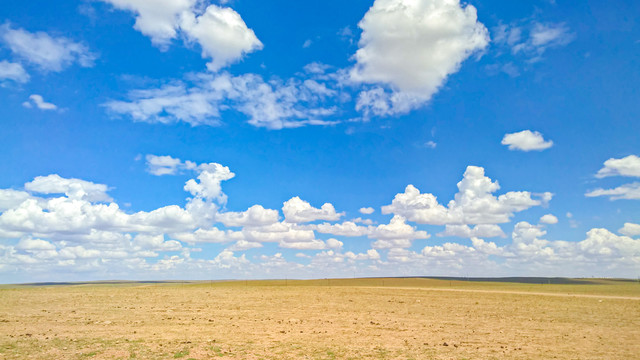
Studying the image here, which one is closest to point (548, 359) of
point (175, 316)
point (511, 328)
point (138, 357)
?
point (511, 328)

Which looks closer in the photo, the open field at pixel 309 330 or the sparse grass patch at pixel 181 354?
the sparse grass patch at pixel 181 354

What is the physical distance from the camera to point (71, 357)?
17.7 metres

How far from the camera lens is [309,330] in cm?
2603

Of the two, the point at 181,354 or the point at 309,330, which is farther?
the point at 309,330

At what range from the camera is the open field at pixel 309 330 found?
1938 centimetres

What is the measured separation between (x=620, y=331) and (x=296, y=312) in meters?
24.0

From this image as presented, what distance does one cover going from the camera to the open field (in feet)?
63.6

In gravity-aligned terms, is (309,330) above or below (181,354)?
below

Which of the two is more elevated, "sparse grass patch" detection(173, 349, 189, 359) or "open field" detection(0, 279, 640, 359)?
"sparse grass patch" detection(173, 349, 189, 359)

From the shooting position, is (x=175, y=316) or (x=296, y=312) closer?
(x=175, y=316)

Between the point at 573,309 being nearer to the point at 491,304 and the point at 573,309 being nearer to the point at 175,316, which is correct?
the point at 491,304

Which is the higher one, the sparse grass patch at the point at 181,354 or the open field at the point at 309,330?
the sparse grass patch at the point at 181,354

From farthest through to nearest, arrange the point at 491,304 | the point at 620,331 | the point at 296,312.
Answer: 1. the point at 491,304
2. the point at 296,312
3. the point at 620,331

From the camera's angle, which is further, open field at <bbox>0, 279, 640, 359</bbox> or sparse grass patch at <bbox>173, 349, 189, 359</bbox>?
open field at <bbox>0, 279, 640, 359</bbox>
